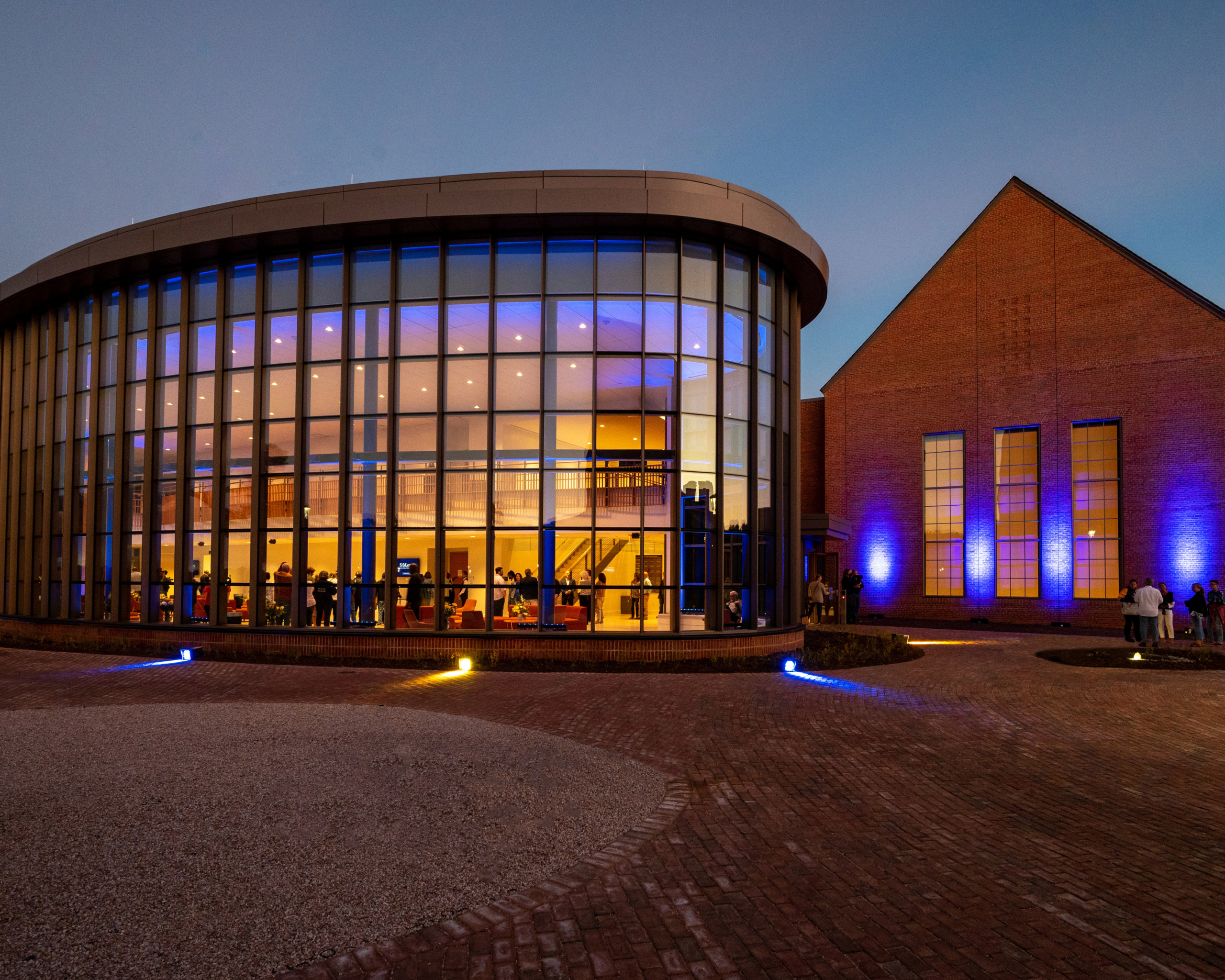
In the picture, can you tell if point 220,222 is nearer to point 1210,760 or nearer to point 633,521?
point 633,521

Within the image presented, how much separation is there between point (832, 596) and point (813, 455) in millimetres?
7501

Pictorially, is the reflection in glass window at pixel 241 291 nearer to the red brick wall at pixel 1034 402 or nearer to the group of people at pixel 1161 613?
the group of people at pixel 1161 613

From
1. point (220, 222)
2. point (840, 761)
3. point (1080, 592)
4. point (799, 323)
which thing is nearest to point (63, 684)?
point (220, 222)

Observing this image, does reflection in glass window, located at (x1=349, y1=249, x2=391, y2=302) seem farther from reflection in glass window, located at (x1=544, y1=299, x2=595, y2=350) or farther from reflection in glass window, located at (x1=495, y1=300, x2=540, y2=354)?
reflection in glass window, located at (x1=544, y1=299, x2=595, y2=350)

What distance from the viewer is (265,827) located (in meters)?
5.91

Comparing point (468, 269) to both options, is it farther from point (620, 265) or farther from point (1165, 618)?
point (1165, 618)

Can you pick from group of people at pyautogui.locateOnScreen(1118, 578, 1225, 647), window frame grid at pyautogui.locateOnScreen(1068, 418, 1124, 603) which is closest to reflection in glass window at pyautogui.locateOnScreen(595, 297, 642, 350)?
group of people at pyautogui.locateOnScreen(1118, 578, 1225, 647)

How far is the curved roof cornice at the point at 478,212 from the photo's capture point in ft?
54.2

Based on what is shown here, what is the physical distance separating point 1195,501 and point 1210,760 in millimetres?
22163

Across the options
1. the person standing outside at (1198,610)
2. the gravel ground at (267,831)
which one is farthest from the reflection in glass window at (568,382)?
the person standing outside at (1198,610)

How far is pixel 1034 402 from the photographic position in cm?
2930

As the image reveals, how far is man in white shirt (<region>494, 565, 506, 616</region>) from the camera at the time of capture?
16.8 m

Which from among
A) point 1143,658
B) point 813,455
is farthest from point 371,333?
point 813,455

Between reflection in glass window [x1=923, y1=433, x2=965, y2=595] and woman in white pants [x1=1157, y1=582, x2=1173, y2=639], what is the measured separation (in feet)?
26.5
